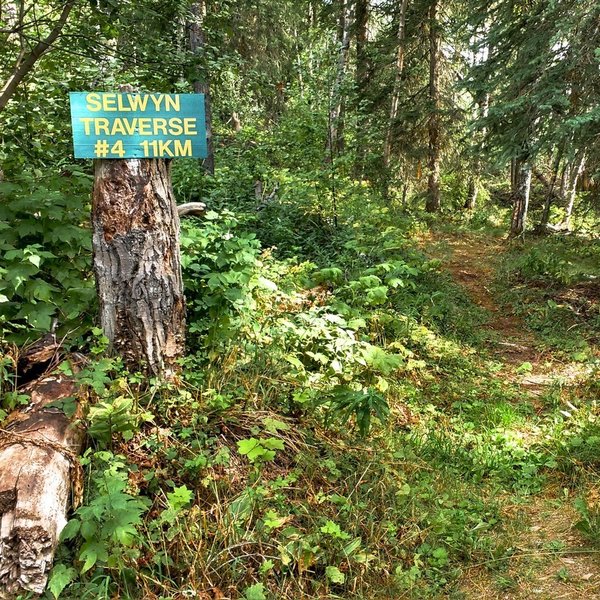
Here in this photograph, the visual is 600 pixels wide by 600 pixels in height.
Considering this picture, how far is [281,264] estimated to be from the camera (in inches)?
241

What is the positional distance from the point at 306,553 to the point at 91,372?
1.74 m

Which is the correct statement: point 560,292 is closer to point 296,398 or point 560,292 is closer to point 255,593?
point 296,398

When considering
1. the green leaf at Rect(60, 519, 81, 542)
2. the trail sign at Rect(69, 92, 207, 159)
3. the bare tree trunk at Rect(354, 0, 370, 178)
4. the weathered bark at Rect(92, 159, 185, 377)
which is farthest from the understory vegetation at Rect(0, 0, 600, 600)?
the bare tree trunk at Rect(354, 0, 370, 178)

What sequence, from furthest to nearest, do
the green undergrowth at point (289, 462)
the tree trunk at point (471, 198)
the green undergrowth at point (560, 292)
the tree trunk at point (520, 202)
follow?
1. the tree trunk at point (471, 198)
2. the tree trunk at point (520, 202)
3. the green undergrowth at point (560, 292)
4. the green undergrowth at point (289, 462)

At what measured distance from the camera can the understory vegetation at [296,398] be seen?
2785 millimetres

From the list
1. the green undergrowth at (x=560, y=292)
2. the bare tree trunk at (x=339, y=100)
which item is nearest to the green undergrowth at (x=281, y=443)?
the green undergrowth at (x=560, y=292)

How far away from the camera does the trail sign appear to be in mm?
3184

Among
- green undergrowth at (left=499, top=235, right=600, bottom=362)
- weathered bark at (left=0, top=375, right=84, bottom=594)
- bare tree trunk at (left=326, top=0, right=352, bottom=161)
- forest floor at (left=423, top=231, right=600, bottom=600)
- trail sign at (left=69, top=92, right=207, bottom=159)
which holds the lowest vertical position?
forest floor at (left=423, top=231, right=600, bottom=600)

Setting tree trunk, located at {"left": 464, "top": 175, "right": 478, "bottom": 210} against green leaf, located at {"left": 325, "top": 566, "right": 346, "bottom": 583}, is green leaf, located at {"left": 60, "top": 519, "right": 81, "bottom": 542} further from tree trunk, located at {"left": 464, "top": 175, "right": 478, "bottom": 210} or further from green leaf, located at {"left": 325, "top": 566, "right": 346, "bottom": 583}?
tree trunk, located at {"left": 464, "top": 175, "right": 478, "bottom": 210}

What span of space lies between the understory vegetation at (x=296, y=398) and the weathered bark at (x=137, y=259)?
17cm

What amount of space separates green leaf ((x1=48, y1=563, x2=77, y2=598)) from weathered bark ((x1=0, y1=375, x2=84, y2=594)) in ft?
0.17

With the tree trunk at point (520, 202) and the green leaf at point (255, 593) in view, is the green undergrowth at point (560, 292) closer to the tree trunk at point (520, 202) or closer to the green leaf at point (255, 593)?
the tree trunk at point (520, 202)

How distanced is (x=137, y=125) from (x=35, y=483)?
7.40 ft

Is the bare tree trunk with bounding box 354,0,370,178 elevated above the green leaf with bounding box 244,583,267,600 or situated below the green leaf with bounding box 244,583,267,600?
above
